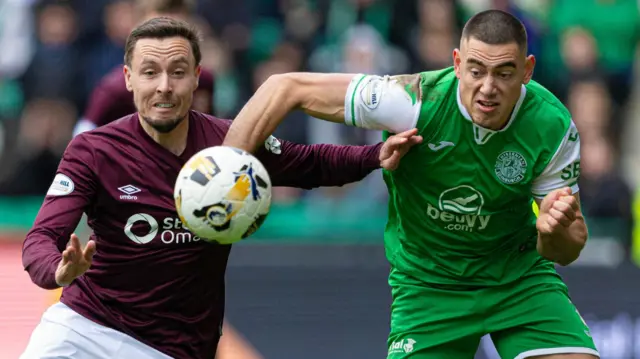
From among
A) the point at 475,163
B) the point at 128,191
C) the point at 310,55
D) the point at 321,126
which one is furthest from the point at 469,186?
the point at 310,55

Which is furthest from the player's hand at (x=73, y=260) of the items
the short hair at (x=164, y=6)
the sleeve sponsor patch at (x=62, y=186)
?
the short hair at (x=164, y=6)

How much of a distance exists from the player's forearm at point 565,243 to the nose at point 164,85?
215 cm

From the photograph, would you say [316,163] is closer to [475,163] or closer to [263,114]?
[263,114]

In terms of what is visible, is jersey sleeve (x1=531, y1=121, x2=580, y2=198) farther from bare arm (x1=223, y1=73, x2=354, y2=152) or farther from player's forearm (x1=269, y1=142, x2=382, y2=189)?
bare arm (x1=223, y1=73, x2=354, y2=152)

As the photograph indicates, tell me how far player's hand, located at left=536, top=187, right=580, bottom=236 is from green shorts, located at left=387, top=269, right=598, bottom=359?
69 cm

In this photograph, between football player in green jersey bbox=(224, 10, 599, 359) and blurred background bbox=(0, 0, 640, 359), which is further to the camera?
blurred background bbox=(0, 0, 640, 359)

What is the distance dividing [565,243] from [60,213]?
269 centimetres

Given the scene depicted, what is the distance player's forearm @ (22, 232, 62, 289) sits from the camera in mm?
6211

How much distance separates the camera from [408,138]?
6.82m

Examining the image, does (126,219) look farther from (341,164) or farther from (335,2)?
(335,2)

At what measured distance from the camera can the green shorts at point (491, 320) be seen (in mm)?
7371

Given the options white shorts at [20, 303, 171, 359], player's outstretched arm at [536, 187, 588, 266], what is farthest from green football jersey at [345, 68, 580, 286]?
white shorts at [20, 303, 171, 359]

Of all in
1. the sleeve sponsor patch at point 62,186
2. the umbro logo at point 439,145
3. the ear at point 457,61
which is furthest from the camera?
the umbro logo at point 439,145

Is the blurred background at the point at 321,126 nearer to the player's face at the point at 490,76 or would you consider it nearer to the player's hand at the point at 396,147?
the player's hand at the point at 396,147
